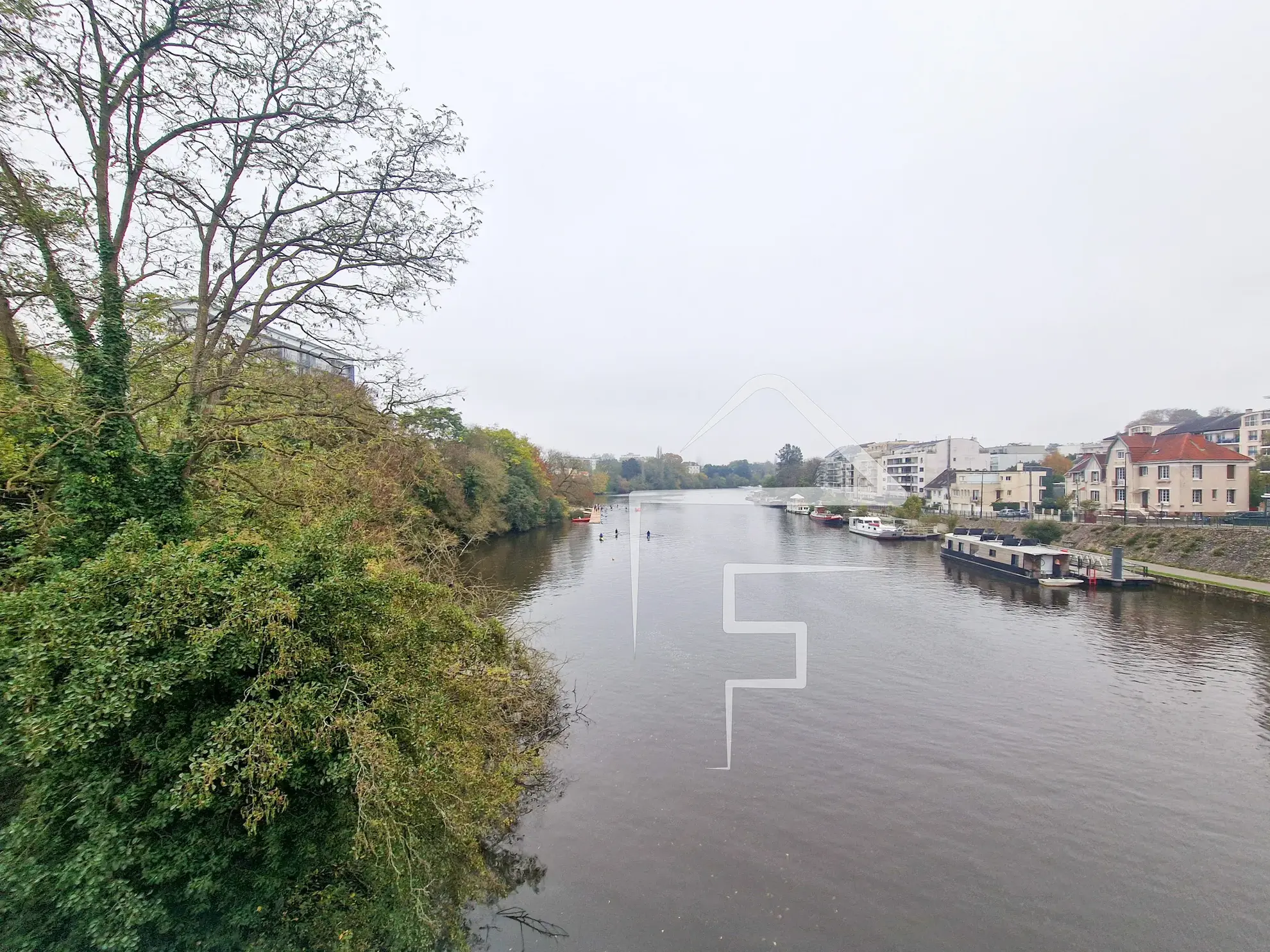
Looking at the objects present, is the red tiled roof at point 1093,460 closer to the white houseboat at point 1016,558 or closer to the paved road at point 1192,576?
the white houseboat at point 1016,558

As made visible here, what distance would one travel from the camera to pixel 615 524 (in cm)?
5156

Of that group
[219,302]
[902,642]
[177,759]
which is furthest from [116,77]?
[902,642]

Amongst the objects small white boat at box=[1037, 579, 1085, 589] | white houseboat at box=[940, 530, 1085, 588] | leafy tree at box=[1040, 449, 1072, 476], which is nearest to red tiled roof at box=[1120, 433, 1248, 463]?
white houseboat at box=[940, 530, 1085, 588]

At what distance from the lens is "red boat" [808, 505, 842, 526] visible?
55281mm

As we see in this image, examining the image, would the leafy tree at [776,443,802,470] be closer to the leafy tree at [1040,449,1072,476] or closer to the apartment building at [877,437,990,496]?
the apartment building at [877,437,990,496]

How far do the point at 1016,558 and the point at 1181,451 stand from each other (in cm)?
1646

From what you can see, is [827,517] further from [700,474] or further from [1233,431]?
[700,474]

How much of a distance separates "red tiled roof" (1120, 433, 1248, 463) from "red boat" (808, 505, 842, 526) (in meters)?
22.7

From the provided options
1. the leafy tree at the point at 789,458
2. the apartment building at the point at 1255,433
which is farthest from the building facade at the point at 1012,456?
the leafy tree at the point at 789,458

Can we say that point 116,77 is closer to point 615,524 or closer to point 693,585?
point 693,585

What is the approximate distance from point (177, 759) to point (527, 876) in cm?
503

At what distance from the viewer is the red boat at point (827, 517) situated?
5528 cm

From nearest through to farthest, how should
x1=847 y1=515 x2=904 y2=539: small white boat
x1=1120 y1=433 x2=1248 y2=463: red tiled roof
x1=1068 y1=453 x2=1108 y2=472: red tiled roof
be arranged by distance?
x1=1120 y1=433 x2=1248 y2=463: red tiled roof, x1=1068 y1=453 x2=1108 y2=472: red tiled roof, x1=847 y1=515 x2=904 y2=539: small white boat

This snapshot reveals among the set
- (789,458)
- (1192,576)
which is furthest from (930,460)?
(789,458)
